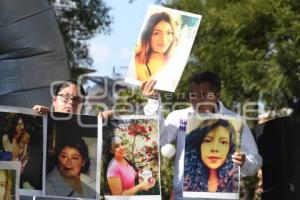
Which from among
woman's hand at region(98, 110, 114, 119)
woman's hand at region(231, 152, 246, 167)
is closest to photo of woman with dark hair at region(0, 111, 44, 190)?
woman's hand at region(98, 110, 114, 119)

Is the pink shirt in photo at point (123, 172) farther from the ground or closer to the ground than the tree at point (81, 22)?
closer to the ground

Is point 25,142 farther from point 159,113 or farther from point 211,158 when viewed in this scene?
point 211,158

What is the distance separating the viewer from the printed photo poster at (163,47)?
4199 millimetres

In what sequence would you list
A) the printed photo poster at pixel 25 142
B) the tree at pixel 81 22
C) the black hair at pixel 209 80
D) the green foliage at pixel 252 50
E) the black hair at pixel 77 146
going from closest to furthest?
the printed photo poster at pixel 25 142
the black hair at pixel 77 146
the black hair at pixel 209 80
the green foliage at pixel 252 50
the tree at pixel 81 22

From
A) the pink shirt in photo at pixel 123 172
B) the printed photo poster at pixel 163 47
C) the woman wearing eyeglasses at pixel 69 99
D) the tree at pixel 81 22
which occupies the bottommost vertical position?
the pink shirt in photo at pixel 123 172

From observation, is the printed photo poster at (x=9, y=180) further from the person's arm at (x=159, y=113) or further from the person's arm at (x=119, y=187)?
the person's arm at (x=159, y=113)

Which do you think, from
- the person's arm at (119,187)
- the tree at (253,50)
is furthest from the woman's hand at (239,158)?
the tree at (253,50)

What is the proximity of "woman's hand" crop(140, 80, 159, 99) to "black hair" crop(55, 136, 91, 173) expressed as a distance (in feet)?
1.59

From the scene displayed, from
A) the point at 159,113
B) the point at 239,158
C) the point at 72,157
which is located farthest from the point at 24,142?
the point at 239,158

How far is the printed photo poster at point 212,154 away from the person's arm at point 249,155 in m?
0.06

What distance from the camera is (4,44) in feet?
18.7

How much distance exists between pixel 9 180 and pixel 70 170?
1.35ft

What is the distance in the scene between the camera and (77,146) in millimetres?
3855

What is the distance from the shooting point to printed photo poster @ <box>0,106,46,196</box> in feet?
12.2
